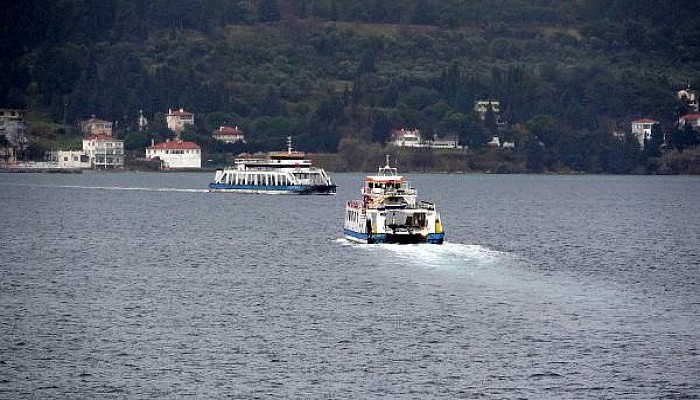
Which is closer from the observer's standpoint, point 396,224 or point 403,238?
point 403,238

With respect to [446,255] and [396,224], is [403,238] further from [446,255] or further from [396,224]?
[446,255]

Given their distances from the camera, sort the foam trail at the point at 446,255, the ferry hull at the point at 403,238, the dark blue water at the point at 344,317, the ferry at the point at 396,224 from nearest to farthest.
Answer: the dark blue water at the point at 344,317, the foam trail at the point at 446,255, the ferry at the point at 396,224, the ferry hull at the point at 403,238

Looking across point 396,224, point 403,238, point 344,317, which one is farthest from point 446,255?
point 344,317

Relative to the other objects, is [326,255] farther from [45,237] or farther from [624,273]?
[45,237]

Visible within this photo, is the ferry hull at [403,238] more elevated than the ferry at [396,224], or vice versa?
the ferry at [396,224]

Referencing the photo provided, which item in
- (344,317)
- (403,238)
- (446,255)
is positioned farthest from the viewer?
(403,238)

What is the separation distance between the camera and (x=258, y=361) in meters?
60.8

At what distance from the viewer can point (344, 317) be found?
237 ft

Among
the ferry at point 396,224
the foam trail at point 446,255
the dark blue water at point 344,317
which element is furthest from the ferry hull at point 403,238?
the dark blue water at point 344,317

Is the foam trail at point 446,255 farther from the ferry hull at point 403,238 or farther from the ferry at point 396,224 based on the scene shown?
the ferry at point 396,224

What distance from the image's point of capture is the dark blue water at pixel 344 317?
57250mm

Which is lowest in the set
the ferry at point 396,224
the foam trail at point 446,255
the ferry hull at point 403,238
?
the foam trail at point 446,255

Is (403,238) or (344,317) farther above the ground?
(403,238)

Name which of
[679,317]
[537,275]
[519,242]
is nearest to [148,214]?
[519,242]
